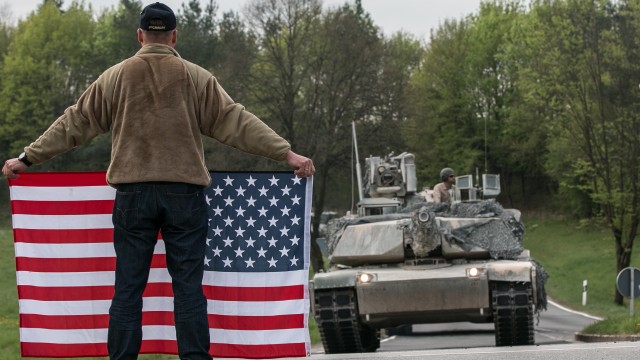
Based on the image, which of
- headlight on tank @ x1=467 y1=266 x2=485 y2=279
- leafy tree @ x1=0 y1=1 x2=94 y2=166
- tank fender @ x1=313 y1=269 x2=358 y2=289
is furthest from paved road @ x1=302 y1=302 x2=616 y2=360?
leafy tree @ x1=0 y1=1 x2=94 y2=166

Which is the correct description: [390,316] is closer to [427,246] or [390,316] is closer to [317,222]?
[427,246]

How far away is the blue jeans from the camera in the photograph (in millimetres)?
7039

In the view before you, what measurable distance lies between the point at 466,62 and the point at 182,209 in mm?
66291

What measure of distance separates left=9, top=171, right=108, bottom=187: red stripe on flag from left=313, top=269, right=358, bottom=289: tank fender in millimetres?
8336

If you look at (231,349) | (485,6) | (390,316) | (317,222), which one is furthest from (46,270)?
(485,6)

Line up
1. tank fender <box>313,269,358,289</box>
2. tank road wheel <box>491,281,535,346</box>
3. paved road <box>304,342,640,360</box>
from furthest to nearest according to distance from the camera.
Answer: tank fender <box>313,269,358,289</box> → tank road wheel <box>491,281,535,346</box> → paved road <box>304,342,640,360</box>

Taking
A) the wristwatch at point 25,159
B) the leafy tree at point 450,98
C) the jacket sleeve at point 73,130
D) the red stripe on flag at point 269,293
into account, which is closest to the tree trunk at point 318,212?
the leafy tree at point 450,98

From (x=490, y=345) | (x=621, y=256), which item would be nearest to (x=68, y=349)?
(x=490, y=345)

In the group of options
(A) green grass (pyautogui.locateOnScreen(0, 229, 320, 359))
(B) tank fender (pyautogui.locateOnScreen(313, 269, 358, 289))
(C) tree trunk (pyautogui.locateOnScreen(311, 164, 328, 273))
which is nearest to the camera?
(B) tank fender (pyautogui.locateOnScreen(313, 269, 358, 289))

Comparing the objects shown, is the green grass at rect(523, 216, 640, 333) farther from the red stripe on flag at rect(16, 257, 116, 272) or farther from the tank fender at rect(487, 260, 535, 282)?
the red stripe on flag at rect(16, 257, 116, 272)

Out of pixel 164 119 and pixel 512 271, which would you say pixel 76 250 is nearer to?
pixel 164 119

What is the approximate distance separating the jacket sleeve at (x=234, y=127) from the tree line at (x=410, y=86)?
14518 mm

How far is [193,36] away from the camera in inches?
2704

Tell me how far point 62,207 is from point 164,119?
1.50 m
